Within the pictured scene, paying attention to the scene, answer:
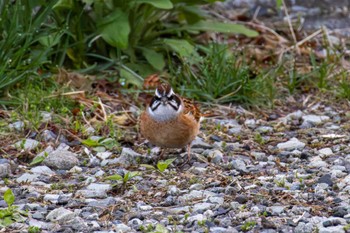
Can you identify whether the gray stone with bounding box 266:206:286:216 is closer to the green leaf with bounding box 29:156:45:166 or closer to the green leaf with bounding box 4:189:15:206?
the green leaf with bounding box 4:189:15:206

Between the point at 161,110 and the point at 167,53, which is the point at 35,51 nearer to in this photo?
the point at 167,53

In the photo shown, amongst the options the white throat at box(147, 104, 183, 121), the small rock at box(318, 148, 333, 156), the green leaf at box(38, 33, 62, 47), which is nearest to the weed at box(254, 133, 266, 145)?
the small rock at box(318, 148, 333, 156)

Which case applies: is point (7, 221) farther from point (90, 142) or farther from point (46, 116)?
point (46, 116)

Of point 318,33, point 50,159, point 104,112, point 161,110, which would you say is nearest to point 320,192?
point 161,110

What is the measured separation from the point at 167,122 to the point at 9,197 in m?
1.65

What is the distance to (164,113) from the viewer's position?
6.72m

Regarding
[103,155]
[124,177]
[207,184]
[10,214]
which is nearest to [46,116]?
[103,155]

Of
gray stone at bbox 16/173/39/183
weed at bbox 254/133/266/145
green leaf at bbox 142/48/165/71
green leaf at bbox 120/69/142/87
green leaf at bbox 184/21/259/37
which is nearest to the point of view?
gray stone at bbox 16/173/39/183

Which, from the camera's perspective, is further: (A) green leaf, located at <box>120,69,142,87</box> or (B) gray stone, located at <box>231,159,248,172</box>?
(A) green leaf, located at <box>120,69,142,87</box>

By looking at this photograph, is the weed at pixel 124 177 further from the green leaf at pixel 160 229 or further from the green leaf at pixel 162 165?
the green leaf at pixel 160 229

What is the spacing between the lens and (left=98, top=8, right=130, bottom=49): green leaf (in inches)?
316

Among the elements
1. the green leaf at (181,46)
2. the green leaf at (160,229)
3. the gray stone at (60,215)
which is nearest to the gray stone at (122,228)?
the green leaf at (160,229)

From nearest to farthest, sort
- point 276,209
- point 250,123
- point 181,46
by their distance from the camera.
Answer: point 276,209, point 250,123, point 181,46

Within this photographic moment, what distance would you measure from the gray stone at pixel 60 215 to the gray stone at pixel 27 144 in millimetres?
1420
